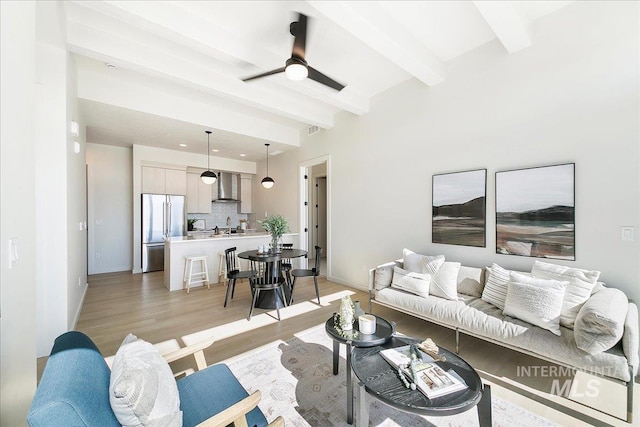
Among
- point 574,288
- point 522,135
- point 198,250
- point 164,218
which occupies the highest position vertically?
point 522,135

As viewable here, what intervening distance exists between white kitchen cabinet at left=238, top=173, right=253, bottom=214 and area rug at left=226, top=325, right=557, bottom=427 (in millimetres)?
5709

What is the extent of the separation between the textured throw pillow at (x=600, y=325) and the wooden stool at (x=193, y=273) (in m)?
4.91

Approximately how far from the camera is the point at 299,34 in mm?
2428

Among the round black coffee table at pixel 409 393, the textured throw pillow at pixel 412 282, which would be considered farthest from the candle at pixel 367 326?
the textured throw pillow at pixel 412 282

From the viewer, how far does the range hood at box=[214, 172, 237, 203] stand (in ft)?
25.4

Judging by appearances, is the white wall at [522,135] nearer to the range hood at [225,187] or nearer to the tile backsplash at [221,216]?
the range hood at [225,187]

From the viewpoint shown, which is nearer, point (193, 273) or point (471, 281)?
point (471, 281)

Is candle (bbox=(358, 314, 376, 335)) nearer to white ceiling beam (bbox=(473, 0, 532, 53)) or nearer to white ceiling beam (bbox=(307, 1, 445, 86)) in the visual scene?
white ceiling beam (bbox=(307, 1, 445, 86))

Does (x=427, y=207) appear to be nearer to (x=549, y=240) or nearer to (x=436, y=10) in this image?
(x=549, y=240)

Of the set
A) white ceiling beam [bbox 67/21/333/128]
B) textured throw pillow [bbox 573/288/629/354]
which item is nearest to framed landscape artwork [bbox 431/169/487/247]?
textured throw pillow [bbox 573/288/629/354]

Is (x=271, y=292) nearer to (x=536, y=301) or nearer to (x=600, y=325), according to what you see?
(x=536, y=301)

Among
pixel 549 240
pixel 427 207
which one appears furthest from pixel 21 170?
pixel 549 240

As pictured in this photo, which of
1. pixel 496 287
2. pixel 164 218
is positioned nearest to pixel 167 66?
pixel 164 218

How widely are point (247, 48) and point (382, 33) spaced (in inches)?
58.7
